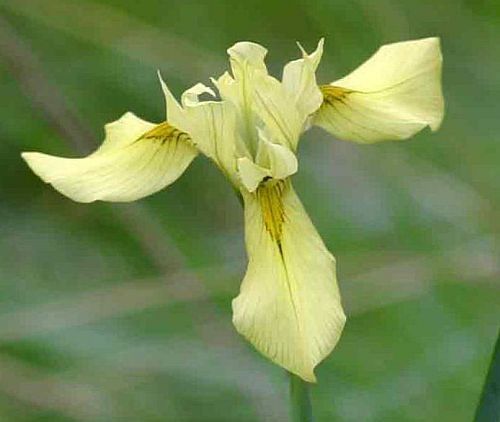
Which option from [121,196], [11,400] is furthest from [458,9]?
[121,196]

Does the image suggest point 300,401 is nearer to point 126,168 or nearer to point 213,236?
point 126,168

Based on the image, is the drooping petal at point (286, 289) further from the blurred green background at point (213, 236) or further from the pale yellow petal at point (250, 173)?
the blurred green background at point (213, 236)

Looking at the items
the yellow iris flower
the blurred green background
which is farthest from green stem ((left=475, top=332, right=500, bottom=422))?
the blurred green background

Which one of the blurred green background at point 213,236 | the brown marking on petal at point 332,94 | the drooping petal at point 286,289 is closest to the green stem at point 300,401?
the drooping petal at point 286,289

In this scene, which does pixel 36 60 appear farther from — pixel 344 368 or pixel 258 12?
pixel 344 368

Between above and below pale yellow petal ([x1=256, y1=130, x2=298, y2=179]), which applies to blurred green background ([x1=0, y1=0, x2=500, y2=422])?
below

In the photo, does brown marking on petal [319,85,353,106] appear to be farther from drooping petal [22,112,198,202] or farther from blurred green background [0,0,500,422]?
blurred green background [0,0,500,422]
